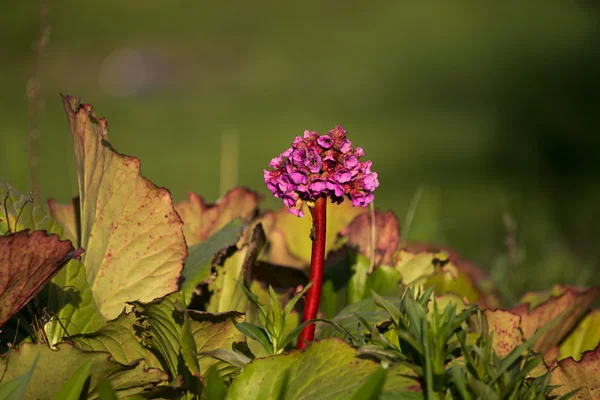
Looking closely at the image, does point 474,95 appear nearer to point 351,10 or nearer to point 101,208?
point 351,10

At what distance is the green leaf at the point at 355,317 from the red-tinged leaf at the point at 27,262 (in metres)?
0.45

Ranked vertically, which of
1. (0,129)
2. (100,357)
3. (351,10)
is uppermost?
(351,10)

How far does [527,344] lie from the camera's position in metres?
1.02

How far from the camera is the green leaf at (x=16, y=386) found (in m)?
0.96

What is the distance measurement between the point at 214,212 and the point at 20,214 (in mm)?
590

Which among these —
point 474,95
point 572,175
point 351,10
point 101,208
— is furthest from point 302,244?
point 351,10

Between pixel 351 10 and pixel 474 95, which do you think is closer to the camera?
pixel 474 95

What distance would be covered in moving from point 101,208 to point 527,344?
752 millimetres

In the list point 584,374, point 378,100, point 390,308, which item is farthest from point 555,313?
point 378,100

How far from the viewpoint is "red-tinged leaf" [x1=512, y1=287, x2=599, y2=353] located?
4.79ft

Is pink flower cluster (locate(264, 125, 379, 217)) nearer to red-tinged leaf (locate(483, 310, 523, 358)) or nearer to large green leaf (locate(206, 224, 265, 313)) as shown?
large green leaf (locate(206, 224, 265, 313))

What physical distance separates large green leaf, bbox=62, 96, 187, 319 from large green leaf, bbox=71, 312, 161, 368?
0.43 feet

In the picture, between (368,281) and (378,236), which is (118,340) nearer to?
(368,281)

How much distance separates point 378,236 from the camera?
1.74 metres
